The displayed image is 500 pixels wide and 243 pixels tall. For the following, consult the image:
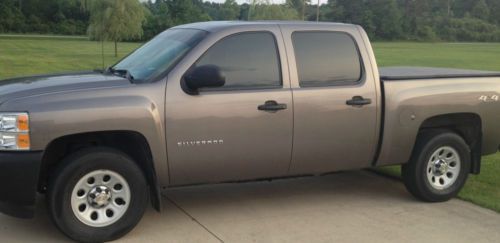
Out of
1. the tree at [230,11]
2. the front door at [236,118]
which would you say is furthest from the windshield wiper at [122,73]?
the tree at [230,11]

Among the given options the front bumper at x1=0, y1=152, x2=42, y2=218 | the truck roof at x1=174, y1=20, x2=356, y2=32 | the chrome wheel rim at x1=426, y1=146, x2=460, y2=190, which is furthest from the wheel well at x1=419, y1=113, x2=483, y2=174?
the front bumper at x1=0, y1=152, x2=42, y2=218

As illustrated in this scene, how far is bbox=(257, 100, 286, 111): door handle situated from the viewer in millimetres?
5004

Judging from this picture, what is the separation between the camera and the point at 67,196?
175 inches

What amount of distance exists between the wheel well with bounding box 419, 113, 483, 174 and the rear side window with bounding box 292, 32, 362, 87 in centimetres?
109

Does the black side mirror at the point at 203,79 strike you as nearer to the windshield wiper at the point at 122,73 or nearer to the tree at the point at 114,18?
the windshield wiper at the point at 122,73

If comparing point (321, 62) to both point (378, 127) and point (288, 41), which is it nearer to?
point (288, 41)

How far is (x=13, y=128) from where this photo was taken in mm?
4223

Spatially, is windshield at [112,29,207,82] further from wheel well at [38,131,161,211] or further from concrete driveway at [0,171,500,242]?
concrete driveway at [0,171,500,242]

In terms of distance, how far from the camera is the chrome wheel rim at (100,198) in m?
4.53

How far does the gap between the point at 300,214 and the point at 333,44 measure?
164 cm

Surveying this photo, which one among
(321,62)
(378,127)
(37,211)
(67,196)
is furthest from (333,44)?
(37,211)

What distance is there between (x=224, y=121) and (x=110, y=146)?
96 cm

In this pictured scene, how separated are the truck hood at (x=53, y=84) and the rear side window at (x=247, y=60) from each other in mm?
804

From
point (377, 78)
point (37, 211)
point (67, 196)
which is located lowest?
point (37, 211)
